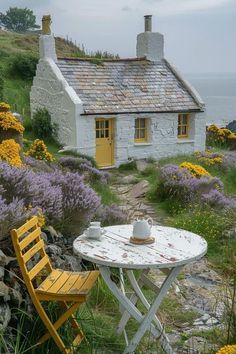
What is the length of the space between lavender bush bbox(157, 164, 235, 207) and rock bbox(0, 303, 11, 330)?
23.5ft

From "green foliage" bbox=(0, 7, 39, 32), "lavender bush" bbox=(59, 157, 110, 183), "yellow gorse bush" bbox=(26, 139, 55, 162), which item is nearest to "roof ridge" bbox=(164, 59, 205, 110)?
"lavender bush" bbox=(59, 157, 110, 183)

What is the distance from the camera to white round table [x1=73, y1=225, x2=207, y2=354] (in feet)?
13.5

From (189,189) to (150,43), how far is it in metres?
10.6

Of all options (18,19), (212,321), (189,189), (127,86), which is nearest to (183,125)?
(127,86)

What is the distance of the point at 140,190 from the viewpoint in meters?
12.9

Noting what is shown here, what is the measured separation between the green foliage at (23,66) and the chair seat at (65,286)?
25.7 metres

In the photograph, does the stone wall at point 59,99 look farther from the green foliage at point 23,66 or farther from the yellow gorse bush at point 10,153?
the green foliage at point 23,66

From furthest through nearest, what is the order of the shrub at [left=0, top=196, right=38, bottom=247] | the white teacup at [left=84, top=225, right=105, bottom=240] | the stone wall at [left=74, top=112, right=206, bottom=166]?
the stone wall at [left=74, top=112, right=206, bottom=166] < the shrub at [left=0, top=196, right=38, bottom=247] < the white teacup at [left=84, top=225, right=105, bottom=240]

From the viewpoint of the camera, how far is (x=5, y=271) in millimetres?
4637

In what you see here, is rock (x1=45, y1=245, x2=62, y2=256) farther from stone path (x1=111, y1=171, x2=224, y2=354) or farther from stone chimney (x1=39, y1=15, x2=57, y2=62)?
stone chimney (x1=39, y1=15, x2=57, y2=62)

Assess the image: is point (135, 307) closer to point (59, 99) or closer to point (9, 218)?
point (9, 218)

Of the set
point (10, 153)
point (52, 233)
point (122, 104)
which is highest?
point (122, 104)

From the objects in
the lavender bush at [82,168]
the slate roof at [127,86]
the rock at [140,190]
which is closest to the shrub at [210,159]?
the slate roof at [127,86]

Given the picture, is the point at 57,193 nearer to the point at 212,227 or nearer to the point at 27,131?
the point at 212,227
